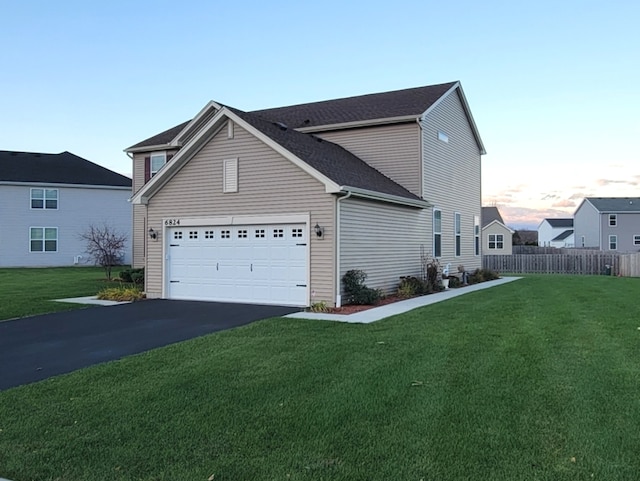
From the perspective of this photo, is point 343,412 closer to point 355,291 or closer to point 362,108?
point 355,291

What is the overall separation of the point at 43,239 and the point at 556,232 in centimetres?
6863

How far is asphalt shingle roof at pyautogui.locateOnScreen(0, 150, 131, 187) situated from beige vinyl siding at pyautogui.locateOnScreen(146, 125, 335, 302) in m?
20.3

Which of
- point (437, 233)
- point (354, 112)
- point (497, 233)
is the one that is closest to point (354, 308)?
point (437, 233)

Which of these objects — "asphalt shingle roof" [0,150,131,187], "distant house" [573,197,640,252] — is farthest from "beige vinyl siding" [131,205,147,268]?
"distant house" [573,197,640,252]

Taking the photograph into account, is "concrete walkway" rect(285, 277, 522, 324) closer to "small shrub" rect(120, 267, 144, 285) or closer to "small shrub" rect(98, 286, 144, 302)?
"small shrub" rect(98, 286, 144, 302)

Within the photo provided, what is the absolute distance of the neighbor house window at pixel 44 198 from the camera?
32406 millimetres

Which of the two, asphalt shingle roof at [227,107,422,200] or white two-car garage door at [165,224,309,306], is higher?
asphalt shingle roof at [227,107,422,200]

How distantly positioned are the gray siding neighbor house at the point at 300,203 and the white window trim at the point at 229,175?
28 mm

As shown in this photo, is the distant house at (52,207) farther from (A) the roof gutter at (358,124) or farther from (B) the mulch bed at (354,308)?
(B) the mulch bed at (354,308)

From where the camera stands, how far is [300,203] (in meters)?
13.8

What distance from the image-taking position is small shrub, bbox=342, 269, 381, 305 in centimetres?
1357

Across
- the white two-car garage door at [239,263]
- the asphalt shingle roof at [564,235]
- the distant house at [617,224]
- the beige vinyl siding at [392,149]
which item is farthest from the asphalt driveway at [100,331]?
the asphalt shingle roof at [564,235]

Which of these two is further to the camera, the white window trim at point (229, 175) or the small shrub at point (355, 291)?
the white window trim at point (229, 175)

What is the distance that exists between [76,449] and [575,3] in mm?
15727
